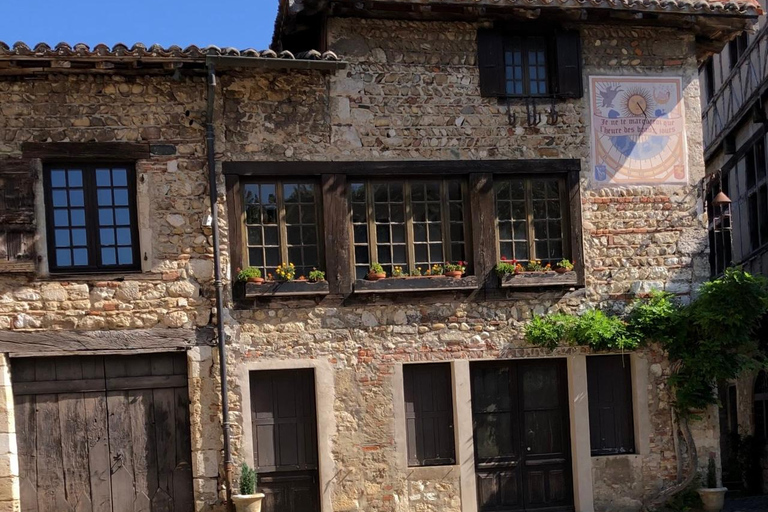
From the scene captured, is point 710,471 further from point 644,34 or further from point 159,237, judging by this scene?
point 159,237

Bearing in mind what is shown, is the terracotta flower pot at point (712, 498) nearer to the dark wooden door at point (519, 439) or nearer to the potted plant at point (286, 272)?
the dark wooden door at point (519, 439)

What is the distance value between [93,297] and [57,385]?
1012mm

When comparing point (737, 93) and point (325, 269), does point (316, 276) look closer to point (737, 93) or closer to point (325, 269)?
point (325, 269)

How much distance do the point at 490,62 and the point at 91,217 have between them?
4833 millimetres

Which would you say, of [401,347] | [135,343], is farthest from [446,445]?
[135,343]

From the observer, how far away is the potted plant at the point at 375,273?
10914 mm

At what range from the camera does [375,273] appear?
10.9 metres

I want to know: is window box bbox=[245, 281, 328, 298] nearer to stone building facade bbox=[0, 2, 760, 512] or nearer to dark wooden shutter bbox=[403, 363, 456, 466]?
stone building facade bbox=[0, 2, 760, 512]

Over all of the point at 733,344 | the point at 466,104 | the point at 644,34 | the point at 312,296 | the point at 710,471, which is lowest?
the point at 710,471

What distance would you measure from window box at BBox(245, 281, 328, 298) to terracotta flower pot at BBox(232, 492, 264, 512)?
213 cm

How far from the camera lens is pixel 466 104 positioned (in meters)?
11.2

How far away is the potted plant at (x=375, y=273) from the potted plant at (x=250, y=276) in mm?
1220

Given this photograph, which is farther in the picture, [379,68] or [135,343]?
[379,68]

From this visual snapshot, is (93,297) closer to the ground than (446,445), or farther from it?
farther from it
